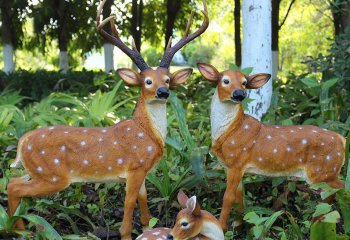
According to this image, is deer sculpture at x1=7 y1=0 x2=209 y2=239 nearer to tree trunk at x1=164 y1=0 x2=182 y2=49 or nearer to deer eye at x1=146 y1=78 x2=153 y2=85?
deer eye at x1=146 y1=78 x2=153 y2=85

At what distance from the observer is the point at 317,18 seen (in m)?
27.6

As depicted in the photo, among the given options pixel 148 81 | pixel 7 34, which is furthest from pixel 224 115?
pixel 7 34

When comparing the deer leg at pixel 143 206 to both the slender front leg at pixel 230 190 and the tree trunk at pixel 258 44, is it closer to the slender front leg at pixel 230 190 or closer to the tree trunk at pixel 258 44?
the slender front leg at pixel 230 190

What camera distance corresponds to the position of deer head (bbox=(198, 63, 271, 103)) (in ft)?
10.9

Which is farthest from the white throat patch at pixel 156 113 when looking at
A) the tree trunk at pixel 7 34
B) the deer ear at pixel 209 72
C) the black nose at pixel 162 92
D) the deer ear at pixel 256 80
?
the tree trunk at pixel 7 34

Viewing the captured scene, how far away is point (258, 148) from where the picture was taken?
11.2 ft

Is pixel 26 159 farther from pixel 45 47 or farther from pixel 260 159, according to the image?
pixel 45 47

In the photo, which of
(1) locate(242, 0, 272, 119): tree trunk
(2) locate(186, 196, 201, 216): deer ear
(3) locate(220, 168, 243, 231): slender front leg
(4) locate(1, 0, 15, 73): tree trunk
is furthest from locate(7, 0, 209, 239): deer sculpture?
(4) locate(1, 0, 15, 73): tree trunk

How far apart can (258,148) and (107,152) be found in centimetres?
96

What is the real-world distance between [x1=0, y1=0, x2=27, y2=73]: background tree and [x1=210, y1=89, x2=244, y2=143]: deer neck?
11.0 m

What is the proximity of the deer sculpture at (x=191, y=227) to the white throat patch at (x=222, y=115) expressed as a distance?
2.45 feet

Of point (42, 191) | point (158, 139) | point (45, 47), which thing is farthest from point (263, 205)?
point (45, 47)

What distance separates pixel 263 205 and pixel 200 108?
262 centimetres

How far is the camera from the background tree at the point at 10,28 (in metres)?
13.9
